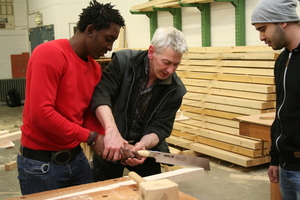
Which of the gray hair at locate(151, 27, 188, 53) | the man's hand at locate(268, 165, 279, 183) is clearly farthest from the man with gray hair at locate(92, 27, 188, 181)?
the man's hand at locate(268, 165, 279, 183)

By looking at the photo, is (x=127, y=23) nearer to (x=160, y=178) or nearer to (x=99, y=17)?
(x=99, y=17)

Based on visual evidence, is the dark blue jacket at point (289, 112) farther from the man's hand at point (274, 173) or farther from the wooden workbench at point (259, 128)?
the wooden workbench at point (259, 128)

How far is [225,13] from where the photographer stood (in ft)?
19.7

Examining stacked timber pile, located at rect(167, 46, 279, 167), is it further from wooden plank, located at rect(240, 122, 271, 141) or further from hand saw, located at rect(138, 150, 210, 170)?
Result: hand saw, located at rect(138, 150, 210, 170)

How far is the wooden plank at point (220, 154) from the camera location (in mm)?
4797

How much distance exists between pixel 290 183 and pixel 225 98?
10.1 ft

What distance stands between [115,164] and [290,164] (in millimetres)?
1103

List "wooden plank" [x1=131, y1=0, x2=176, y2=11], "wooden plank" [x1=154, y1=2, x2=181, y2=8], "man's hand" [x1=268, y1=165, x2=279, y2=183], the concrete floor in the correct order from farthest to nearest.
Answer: "wooden plank" [x1=131, y1=0, x2=176, y2=11] → "wooden plank" [x1=154, y1=2, x2=181, y2=8] → the concrete floor → "man's hand" [x1=268, y1=165, x2=279, y2=183]

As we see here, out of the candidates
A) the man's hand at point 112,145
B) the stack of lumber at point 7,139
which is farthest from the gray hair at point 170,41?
the stack of lumber at point 7,139

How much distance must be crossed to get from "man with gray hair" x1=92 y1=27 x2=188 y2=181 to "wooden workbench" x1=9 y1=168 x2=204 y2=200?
264mm

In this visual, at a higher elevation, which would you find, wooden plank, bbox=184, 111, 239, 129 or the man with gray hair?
the man with gray hair

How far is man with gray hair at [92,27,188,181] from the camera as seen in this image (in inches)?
86.0

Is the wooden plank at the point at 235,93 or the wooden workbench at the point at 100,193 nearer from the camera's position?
the wooden workbench at the point at 100,193

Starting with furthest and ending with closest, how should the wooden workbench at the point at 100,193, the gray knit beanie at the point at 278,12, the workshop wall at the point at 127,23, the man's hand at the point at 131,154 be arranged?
the workshop wall at the point at 127,23 < the man's hand at the point at 131,154 < the gray knit beanie at the point at 278,12 < the wooden workbench at the point at 100,193
